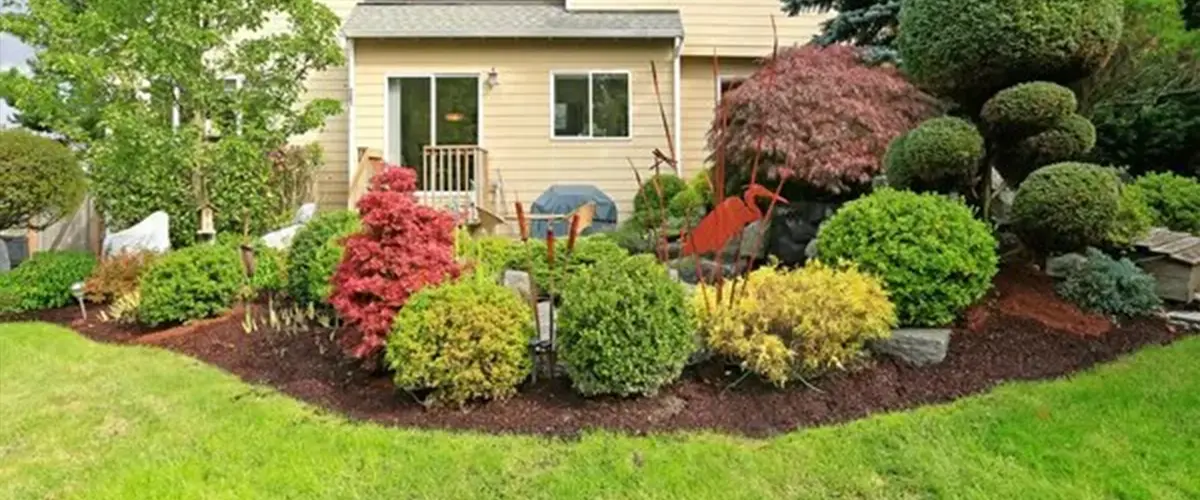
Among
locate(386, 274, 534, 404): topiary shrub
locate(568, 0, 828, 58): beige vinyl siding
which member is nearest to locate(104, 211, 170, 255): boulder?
locate(386, 274, 534, 404): topiary shrub

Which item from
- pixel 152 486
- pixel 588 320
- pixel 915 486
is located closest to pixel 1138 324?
pixel 915 486

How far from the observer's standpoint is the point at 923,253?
16.3 ft

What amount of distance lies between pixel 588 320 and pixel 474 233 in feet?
24.2

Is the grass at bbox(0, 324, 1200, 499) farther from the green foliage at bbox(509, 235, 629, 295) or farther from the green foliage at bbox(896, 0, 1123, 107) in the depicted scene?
the green foliage at bbox(896, 0, 1123, 107)

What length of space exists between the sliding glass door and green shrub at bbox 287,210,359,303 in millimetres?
5646

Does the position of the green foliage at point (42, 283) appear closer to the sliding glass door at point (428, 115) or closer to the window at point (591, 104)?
the sliding glass door at point (428, 115)

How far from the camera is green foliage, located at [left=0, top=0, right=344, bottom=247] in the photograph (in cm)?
820

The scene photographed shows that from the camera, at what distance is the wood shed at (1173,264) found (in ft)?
18.7

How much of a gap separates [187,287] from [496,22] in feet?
24.3

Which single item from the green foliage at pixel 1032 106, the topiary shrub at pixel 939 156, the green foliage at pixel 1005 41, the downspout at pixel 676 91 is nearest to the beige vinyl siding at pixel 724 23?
the downspout at pixel 676 91

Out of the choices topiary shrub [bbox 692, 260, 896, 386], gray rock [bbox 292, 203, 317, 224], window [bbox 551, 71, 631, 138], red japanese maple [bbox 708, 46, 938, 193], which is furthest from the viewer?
window [bbox 551, 71, 631, 138]

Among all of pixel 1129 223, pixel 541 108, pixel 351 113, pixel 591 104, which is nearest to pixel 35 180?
pixel 351 113

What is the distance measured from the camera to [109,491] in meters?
3.63

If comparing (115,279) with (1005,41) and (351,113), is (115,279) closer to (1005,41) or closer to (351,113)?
(351,113)
